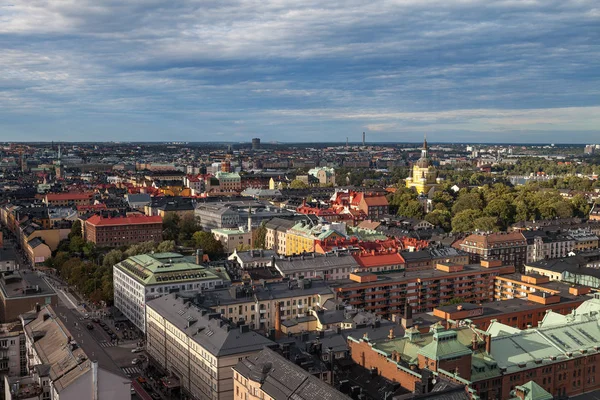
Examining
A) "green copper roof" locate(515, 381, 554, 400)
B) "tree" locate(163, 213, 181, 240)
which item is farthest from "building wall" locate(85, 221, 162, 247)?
"green copper roof" locate(515, 381, 554, 400)

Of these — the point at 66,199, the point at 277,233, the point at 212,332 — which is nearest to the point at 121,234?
the point at 277,233

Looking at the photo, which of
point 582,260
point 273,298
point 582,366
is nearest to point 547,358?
point 582,366

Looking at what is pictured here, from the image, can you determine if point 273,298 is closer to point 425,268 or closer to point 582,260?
point 425,268

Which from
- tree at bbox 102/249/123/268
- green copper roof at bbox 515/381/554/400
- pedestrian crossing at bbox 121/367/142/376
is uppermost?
green copper roof at bbox 515/381/554/400

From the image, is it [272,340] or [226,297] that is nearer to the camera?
[272,340]

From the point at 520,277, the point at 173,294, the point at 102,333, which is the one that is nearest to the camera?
the point at 173,294

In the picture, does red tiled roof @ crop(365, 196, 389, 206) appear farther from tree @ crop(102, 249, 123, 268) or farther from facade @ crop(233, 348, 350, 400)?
facade @ crop(233, 348, 350, 400)
